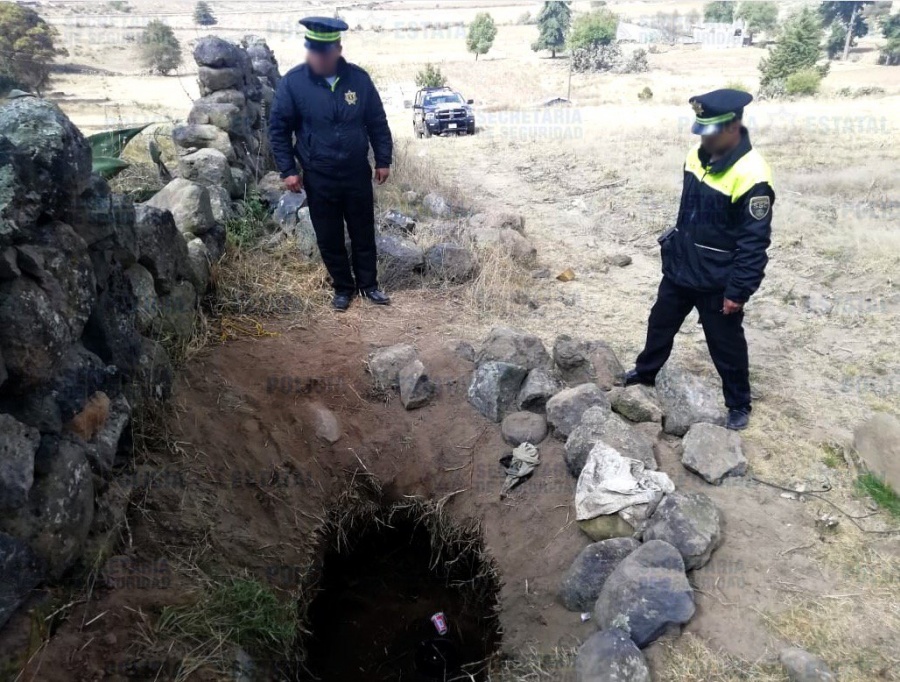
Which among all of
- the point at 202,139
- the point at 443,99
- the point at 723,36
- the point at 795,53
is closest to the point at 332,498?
the point at 202,139

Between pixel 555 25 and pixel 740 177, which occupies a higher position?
pixel 555 25

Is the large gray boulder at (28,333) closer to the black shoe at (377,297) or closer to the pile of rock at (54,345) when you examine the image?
the pile of rock at (54,345)

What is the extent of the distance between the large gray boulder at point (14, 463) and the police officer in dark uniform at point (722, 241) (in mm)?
3117

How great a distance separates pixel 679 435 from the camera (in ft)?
11.8

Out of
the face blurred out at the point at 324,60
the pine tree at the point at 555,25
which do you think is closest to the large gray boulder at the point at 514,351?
the face blurred out at the point at 324,60

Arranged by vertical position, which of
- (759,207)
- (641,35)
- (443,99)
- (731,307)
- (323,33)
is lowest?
(443,99)

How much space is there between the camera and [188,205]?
4.53 meters

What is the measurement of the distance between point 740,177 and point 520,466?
187 cm

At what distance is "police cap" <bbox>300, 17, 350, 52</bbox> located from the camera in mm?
4051

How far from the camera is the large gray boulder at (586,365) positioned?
13.4 feet

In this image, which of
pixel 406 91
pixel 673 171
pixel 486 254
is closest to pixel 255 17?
pixel 406 91

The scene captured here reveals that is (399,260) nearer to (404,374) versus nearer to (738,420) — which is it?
(404,374)

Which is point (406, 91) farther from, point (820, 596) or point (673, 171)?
point (820, 596)

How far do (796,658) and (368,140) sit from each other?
12.7 ft
